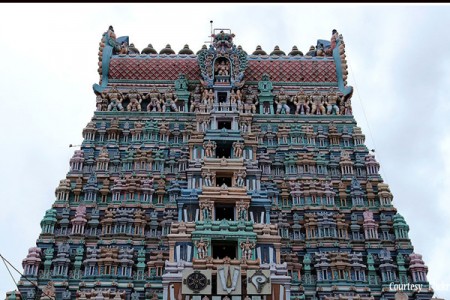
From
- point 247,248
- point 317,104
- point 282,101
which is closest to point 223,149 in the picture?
point 282,101

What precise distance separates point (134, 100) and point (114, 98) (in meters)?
1.27

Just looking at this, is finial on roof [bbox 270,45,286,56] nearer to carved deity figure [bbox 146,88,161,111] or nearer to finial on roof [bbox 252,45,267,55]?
finial on roof [bbox 252,45,267,55]

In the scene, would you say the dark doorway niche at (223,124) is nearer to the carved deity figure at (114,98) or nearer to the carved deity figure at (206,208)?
the carved deity figure at (114,98)

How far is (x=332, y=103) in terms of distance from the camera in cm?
3838

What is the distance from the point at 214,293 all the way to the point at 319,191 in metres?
9.98

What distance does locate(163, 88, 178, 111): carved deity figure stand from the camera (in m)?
38.2

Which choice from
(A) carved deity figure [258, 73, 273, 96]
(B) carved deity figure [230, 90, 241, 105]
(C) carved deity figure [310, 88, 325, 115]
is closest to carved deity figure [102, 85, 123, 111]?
(B) carved deity figure [230, 90, 241, 105]

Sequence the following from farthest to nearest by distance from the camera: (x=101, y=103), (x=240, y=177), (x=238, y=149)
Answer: (x=101, y=103)
(x=238, y=149)
(x=240, y=177)

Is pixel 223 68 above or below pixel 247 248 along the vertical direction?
above

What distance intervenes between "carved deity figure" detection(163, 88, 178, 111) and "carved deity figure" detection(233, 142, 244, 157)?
23.0ft

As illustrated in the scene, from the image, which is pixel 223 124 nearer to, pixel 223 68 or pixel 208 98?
pixel 208 98

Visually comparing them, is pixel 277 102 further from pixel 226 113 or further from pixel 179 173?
pixel 179 173

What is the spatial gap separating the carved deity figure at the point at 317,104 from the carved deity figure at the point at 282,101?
1574 mm

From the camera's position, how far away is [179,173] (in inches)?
1334
